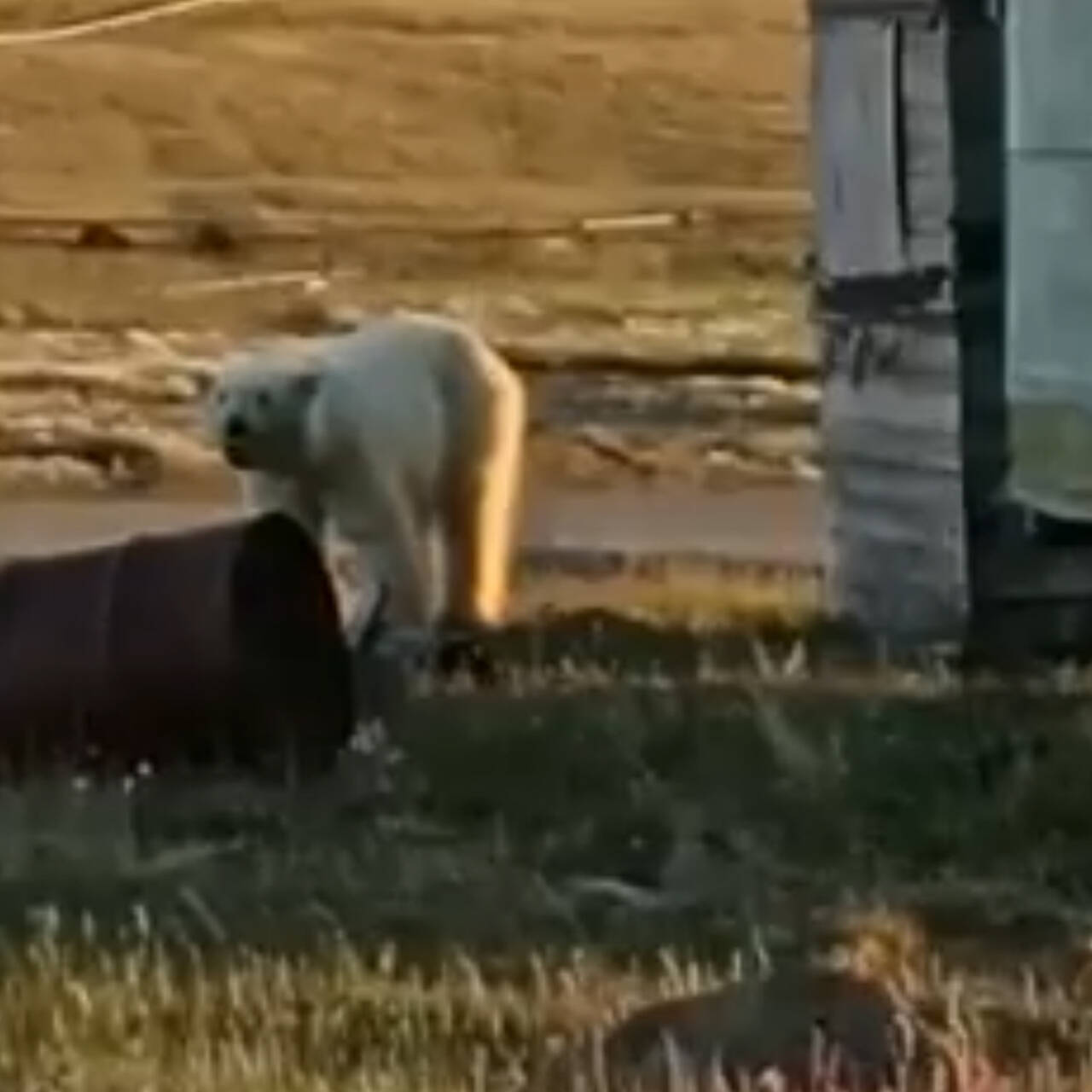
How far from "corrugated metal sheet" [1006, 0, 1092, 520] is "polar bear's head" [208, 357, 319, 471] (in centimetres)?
247

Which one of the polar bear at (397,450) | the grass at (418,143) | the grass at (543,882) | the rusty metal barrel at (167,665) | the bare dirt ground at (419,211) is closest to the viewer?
the grass at (543,882)

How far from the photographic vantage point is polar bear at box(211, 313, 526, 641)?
13.8m

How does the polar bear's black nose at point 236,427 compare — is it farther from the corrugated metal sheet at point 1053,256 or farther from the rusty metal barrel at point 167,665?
the corrugated metal sheet at point 1053,256

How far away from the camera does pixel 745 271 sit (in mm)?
26109

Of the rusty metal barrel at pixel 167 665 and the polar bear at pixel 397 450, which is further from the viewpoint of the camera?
the polar bear at pixel 397 450

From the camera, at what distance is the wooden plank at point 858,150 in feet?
45.3

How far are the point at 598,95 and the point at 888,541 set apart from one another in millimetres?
18912

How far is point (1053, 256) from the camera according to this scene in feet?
39.3

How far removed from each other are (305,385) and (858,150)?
169 cm

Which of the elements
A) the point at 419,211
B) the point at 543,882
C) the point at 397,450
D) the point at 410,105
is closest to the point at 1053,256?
the point at 397,450

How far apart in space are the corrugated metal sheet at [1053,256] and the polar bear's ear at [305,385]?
245 centimetres

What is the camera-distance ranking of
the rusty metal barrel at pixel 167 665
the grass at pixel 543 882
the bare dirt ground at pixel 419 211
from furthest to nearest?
the bare dirt ground at pixel 419 211 < the rusty metal barrel at pixel 167 665 < the grass at pixel 543 882

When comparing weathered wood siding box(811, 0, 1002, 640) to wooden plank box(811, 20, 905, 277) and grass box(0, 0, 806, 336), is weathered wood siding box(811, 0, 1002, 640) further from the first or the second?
grass box(0, 0, 806, 336)

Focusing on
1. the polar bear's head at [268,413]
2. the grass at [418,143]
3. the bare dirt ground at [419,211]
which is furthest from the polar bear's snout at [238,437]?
the grass at [418,143]
